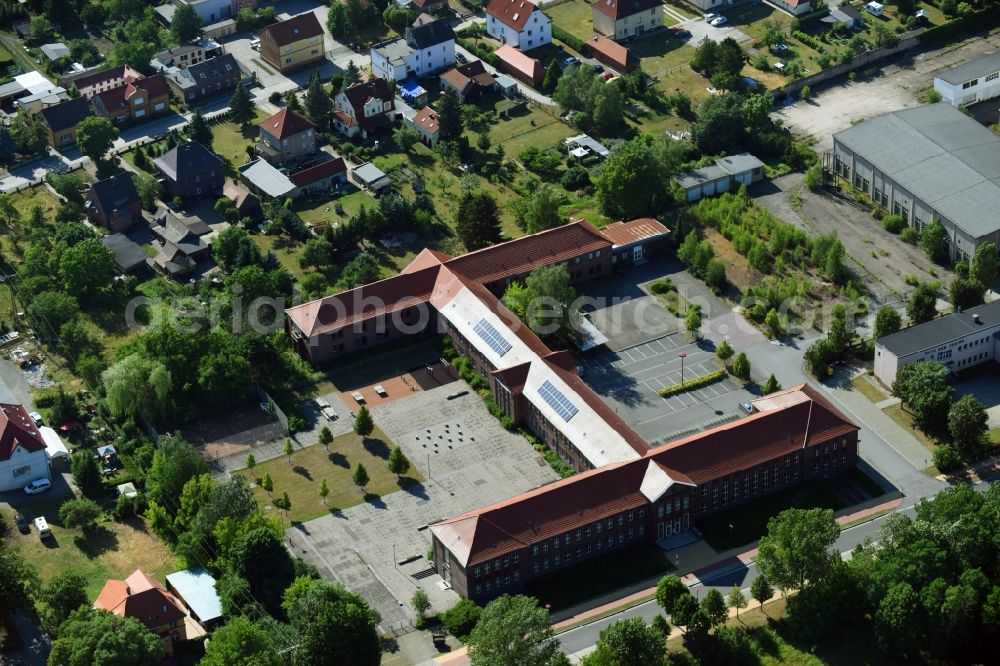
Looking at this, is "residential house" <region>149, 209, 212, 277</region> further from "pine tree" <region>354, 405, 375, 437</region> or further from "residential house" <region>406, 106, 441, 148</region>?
"pine tree" <region>354, 405, 375, 437</region>

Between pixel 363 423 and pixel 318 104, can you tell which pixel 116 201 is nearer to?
pixel 318 104

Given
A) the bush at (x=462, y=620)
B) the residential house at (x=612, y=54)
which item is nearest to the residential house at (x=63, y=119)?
the residential house at (x=612, y=54)

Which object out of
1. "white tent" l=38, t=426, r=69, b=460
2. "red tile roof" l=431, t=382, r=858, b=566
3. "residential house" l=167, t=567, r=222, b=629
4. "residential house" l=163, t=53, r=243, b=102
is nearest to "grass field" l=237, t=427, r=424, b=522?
"red tile roof" l=431, t=382, r=858, b=566

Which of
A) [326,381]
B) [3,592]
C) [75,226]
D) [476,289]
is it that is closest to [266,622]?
[3,592]

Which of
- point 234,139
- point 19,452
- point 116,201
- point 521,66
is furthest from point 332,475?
point 521,66

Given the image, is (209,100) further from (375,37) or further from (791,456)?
(791,456)

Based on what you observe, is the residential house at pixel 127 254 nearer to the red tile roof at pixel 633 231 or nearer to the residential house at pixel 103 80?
the residential house at pixel 103 80
